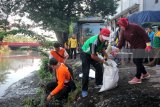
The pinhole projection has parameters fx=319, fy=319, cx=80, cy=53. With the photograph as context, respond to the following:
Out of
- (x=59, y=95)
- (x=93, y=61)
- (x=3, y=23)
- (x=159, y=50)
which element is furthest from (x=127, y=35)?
(x=3, y=23)

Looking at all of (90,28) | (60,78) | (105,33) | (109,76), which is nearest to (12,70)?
(90,28)

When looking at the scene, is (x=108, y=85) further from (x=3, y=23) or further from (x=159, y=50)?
(x=3, y=23)

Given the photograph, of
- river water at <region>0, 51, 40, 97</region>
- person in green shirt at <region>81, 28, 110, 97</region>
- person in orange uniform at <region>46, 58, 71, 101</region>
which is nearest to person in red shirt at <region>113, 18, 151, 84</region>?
person in green shirt at <region>81, 28, 110, 97</region>

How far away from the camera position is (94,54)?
21.9 feet

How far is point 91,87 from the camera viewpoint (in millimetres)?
7980

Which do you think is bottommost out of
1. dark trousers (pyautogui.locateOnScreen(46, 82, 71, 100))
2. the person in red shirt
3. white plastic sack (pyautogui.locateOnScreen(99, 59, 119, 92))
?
dark trousers (pyautogui.locateOnScreen(46, 82, 71, 100))

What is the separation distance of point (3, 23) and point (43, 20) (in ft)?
35.3

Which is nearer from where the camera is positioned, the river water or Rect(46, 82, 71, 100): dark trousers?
Rect(46, 82, 71, 100): dark trousers

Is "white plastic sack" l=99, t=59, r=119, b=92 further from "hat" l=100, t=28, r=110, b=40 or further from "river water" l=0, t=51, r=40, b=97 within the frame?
"river water" l=0, t=51, r=40, b=97

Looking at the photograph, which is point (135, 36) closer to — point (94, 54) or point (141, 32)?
point (141, 32)

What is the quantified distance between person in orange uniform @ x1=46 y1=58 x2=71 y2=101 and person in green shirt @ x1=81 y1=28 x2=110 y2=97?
38cm

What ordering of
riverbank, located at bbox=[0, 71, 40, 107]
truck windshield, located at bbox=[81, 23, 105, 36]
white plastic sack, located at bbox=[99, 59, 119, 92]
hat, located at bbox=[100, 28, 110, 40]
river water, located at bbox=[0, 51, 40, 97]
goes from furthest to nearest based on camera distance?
truck windshield, located at bbox=[81, 23, 105, 36] < river water, located at bbox=[0, 51, 40, 97] < riverbank, located at bbox=[0, 71, 40, 107] < white plastic sack, located at bbox=[99, 59, 119, 92] < hat, located at bbox=[100, 28, 110, 40]

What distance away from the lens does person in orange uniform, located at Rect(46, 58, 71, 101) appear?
21.5 ft

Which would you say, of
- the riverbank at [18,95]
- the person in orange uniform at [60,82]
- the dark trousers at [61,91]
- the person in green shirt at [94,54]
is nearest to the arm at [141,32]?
the person in green shirt at [94,54]
